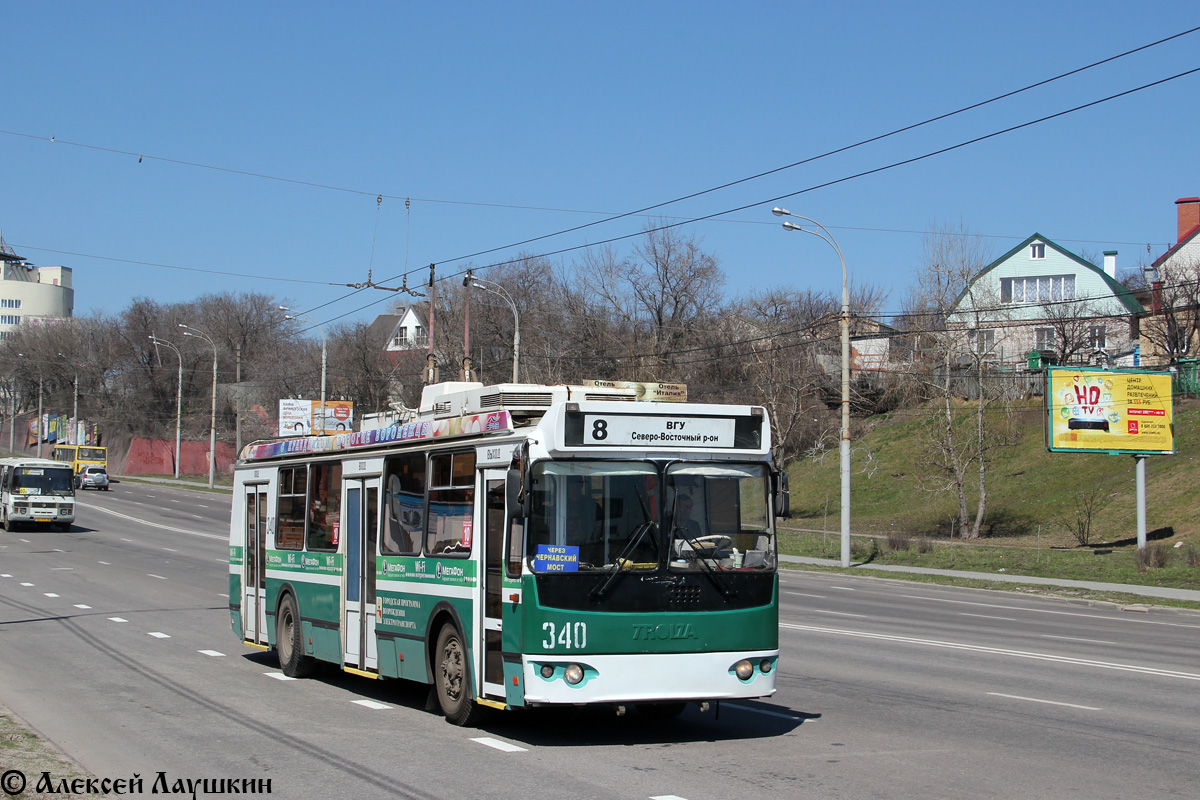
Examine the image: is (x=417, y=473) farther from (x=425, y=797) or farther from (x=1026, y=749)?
(x=1026, y=749)

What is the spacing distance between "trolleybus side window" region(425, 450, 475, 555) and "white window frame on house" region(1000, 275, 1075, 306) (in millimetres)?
61965

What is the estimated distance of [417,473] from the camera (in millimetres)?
10406

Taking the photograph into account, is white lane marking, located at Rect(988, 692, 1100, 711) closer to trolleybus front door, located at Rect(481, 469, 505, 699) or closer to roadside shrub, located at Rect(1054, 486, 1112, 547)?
trolleybus front door, located at Rect(481, 469, 505, 699)

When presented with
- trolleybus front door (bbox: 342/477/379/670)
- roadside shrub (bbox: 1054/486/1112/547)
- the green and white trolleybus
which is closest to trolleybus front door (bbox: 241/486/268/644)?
trolleybus front door (bbox: 342/477/379/670)

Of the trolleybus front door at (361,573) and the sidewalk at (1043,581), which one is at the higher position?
the trolleybus front door at (361,573)

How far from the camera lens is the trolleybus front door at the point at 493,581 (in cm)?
884

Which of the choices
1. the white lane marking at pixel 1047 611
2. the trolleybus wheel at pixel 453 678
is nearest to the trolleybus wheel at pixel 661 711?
the trolleybus wheel at pixel 453 678

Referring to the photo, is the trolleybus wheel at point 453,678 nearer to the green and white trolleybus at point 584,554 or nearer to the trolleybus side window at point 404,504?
the green and white trolleybus at point 584,554

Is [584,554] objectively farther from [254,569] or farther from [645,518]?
[254,569]

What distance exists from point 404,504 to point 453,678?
1793mm

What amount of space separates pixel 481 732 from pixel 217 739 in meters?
2.05

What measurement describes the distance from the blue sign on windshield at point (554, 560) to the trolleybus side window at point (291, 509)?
519cm

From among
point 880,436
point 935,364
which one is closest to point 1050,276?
point 880,436

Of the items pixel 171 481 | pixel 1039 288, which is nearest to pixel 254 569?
pixel 1039 288
